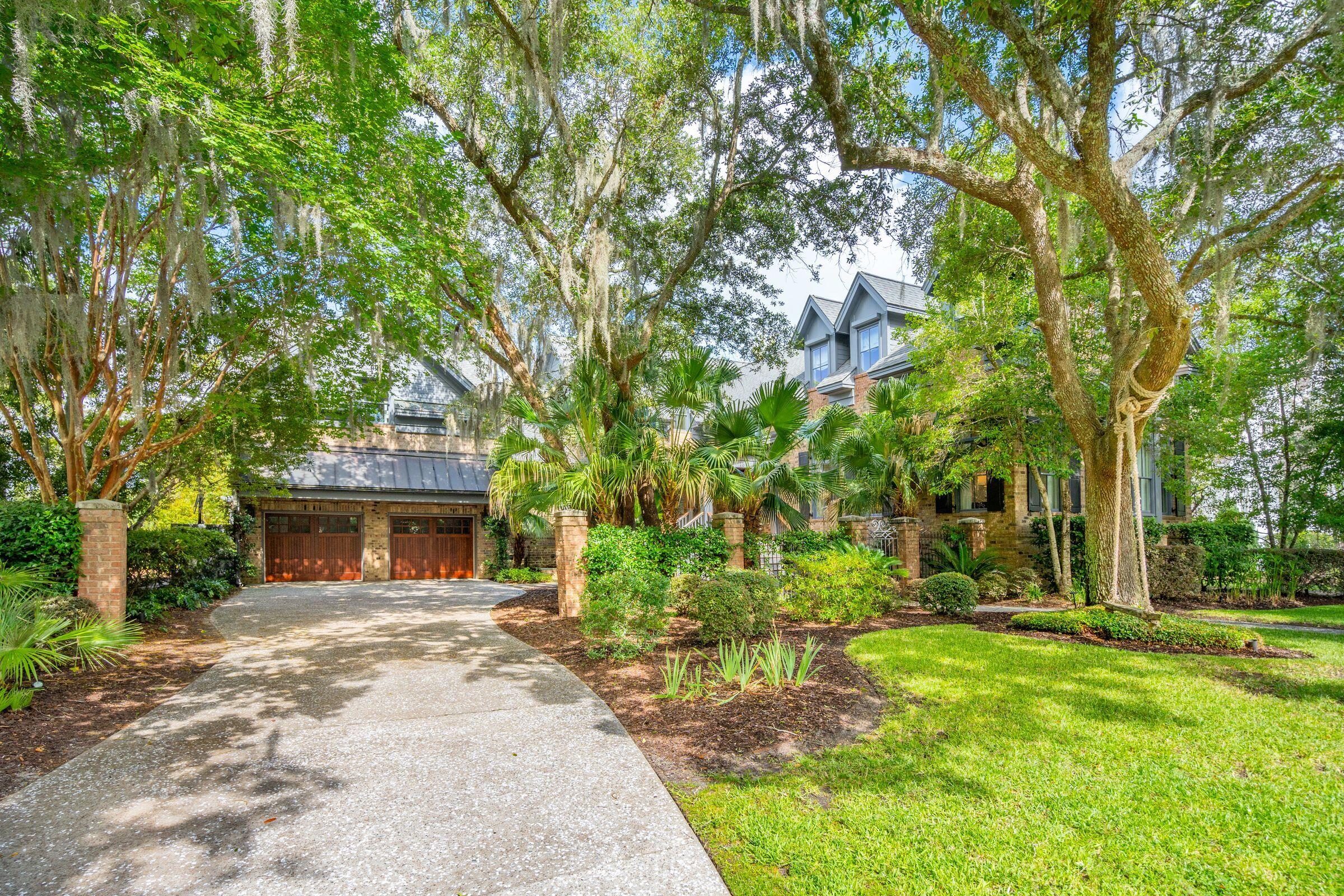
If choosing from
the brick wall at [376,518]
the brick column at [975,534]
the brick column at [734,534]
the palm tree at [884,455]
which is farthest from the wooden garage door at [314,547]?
the brick column at [975,534]

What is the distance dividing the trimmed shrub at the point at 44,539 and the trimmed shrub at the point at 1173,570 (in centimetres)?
1664

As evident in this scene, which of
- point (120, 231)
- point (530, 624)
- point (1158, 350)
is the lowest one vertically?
point (530, 624)

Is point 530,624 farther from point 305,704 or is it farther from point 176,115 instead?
point 176,115

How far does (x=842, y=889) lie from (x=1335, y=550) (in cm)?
1703

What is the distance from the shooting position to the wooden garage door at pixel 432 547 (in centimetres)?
1786

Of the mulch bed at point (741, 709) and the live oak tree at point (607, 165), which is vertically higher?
the live oak tree at point (607, 165)

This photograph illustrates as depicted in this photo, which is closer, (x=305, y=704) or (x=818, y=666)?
(x=305, y=704)

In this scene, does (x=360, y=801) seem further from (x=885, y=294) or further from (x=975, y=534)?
(x=885, y=294)

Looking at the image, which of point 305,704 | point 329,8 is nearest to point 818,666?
point 305,704

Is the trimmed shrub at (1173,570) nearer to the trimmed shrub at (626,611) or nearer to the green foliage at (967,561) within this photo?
the green foliage at (967,561)

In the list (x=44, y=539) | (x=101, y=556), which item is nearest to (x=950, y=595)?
(x=101, y=556)

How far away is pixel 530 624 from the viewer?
8.88 m

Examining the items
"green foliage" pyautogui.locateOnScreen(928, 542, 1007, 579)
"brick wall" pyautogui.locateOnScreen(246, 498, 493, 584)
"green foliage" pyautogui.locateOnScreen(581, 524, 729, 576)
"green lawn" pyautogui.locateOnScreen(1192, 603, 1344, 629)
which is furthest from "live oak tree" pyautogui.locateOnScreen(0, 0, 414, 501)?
"green lawn" pyautogui.locateOnScreen(1192, 603, 1344, 629)

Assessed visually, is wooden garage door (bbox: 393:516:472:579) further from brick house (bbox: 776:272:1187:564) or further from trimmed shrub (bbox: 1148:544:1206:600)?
trimmed shrub (bbox: 1148:544:1206:600)
